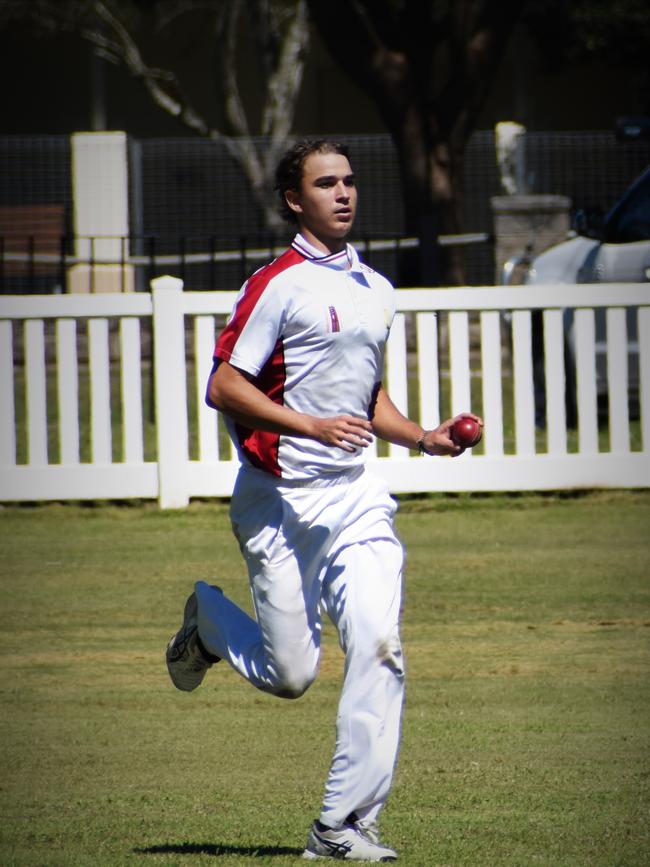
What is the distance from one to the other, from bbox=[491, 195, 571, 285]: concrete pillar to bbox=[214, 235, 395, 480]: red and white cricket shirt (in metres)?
15.5

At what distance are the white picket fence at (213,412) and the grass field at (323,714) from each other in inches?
25.1

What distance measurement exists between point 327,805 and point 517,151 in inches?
772

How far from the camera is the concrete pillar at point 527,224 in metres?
19.8

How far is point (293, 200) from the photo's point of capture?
15.0 ft

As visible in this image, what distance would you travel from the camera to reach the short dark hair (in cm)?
454

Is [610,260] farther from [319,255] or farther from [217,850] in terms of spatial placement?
[217,850]

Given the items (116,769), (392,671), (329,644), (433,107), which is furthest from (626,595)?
(433,107)

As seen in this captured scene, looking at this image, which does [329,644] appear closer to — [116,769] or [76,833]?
[116,769]

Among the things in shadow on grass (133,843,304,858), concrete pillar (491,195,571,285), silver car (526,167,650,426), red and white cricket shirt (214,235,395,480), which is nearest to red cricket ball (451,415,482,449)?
red and white cricket shirt (214,235,395,480)

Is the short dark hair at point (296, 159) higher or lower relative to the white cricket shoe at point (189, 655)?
higher

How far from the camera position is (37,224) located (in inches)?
910

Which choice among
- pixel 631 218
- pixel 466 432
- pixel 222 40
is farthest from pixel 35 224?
pixel 466 432

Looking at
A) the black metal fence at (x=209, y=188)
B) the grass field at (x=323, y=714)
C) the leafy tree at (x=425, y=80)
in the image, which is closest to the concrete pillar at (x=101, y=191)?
the black metal fence at (x=209, y=188)

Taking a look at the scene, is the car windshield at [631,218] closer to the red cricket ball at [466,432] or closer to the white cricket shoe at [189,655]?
the white cricket shoe at [189,655]
